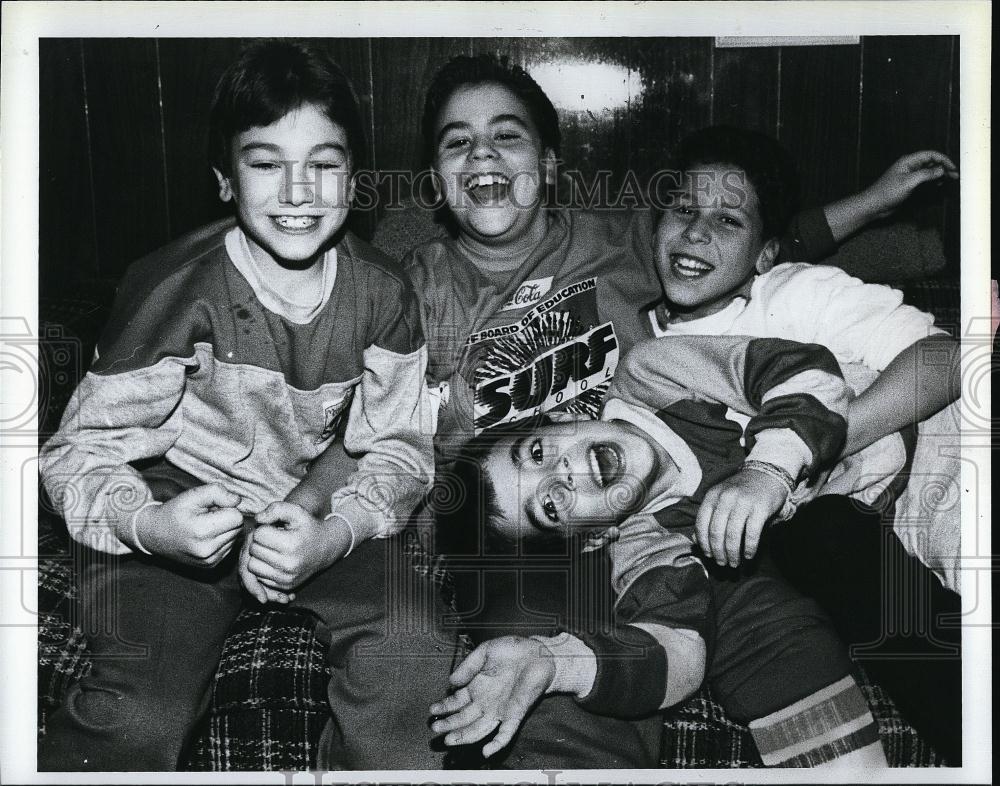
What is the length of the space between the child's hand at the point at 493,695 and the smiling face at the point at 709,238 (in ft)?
1.50

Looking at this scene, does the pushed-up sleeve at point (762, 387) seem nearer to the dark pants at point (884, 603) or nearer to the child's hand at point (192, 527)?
the dark pants at point (884, 603)

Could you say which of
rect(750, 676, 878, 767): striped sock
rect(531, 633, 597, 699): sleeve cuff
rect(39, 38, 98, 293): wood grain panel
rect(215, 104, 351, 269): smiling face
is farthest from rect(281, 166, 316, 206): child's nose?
rect(750, 676, 878, 767): striped sock

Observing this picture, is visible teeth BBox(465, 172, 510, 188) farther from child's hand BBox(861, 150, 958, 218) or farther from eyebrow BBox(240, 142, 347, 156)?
child's hand BBox(861, 150, 958, 218)

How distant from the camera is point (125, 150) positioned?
1.18m

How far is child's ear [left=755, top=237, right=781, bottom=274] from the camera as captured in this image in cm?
119

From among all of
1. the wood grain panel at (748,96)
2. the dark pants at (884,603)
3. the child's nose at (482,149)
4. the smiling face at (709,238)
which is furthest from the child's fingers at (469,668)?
the wood grain panel at (748,96)

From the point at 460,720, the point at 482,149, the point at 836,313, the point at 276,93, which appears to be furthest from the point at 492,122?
the point at 460,720

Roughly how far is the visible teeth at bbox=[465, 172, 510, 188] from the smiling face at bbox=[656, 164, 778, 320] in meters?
0.19

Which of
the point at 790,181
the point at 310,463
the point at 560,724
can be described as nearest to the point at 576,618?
the point at 560,724

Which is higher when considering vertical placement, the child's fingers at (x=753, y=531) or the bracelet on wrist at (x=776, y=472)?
the bracelet on wrist at (x=776, y=472)

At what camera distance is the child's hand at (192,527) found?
1.13m

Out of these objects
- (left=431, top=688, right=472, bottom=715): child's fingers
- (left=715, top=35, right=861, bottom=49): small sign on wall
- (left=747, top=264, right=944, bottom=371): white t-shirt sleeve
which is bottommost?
(left=431, top=688, right=472, bottom=715): child's fingers

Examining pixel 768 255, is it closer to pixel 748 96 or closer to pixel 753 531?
pixel 748 96

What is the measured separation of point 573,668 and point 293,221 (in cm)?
60
